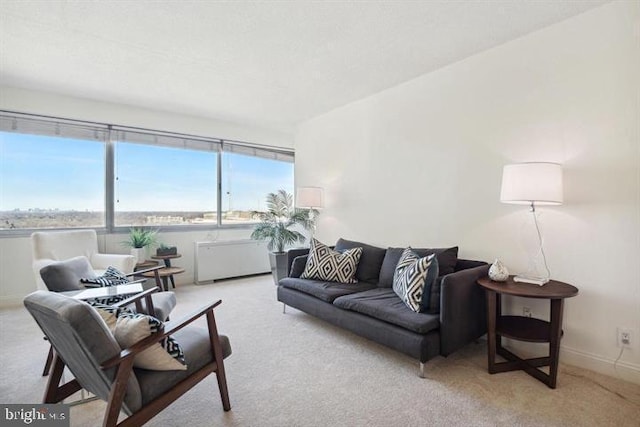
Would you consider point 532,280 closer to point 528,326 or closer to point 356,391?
point 528,326

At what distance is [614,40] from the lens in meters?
2.24

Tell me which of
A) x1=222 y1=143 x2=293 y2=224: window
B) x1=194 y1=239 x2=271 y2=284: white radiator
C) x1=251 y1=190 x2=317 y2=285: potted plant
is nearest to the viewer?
x1=251 y1=190 x2=317 y2=285: potted plant

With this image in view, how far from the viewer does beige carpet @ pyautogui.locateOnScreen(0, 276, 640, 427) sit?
72.2 inches

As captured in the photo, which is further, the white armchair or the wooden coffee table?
the wooden coffee table

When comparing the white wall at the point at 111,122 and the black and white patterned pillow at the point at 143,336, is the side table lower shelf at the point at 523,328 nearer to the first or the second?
the black and white patterned pillow at the point at 143,336

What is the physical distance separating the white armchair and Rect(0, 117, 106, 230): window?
394 mm

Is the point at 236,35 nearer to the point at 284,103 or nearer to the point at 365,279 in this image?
the point at 284,103

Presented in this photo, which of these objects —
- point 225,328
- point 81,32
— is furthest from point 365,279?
point 81,32

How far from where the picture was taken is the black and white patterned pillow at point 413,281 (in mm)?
2457

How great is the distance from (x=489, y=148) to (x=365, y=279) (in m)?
1.71

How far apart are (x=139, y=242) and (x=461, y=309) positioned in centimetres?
396

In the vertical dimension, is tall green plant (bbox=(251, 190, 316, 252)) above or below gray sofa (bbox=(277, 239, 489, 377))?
above

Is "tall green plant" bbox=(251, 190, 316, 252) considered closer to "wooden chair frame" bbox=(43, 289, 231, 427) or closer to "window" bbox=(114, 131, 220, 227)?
"window" bbox=(114, 131, 220, 227)
